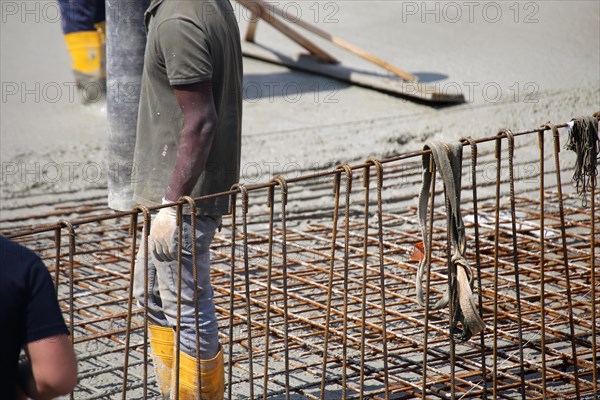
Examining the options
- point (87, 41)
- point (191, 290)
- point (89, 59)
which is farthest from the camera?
point (89, 59)

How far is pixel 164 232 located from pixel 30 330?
42.4 inches

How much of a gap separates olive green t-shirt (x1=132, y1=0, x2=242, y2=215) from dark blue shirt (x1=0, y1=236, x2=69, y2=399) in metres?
1.19

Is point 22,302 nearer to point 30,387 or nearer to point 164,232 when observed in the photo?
point 30,387

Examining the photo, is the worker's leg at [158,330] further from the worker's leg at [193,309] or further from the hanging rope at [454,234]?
the hanging rope at [454,234]

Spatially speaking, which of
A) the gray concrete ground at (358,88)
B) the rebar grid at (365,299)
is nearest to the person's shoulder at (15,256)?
the rebar grid at (365,299)

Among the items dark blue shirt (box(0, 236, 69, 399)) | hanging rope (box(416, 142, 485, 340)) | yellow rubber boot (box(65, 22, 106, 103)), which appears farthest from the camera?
yellow rubber boot (box(65, 22, 106, 103))

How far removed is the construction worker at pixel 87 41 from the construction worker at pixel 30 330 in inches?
239

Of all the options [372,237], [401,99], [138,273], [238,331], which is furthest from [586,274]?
[401,99]

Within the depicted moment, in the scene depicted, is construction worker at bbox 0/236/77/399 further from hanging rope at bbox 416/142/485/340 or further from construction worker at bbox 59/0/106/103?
construction worker at bbox 59/0/106/103

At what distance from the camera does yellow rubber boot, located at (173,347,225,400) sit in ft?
11.2

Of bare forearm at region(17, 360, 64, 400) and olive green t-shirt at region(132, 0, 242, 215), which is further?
olive green t-shirt at region(132, 0, 242, 215)

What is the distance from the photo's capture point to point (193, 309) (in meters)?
3.43

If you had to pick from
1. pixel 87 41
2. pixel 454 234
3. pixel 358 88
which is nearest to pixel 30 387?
pixel 454 234

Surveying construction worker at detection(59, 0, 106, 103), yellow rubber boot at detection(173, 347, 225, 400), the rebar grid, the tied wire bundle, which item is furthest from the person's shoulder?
construction worker at detection(59, 0, 106, 103)
